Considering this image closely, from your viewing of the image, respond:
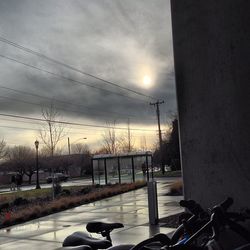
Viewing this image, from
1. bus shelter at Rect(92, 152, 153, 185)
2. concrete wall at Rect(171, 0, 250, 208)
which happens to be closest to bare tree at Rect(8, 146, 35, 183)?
bus shelter at Rect(92, 152, 153, 185)

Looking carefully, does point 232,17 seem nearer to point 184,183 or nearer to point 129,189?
point 184,183

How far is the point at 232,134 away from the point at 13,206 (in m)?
14.3

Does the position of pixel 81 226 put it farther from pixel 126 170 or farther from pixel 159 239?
pixel 126 170

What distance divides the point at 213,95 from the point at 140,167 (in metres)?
26.0

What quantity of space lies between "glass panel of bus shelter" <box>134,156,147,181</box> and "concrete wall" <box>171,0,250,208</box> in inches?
963

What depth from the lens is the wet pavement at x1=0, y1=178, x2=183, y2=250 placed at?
29.6 feet

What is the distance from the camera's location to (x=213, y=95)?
530 cm

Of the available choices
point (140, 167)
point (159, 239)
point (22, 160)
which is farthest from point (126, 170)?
point (22, 160)

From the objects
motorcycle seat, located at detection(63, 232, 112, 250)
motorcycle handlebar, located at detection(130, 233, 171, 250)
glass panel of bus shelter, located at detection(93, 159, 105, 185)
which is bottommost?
motorcycle seat, located at detection(63, 232, 112, 250)

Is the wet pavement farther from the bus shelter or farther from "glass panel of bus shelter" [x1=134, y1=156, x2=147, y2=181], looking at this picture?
"glass panel of bus shelter" [x1=134, y1=156, x2=147, y2=181]

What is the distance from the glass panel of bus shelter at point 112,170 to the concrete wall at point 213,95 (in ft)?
79.2

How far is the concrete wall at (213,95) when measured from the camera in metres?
5.06

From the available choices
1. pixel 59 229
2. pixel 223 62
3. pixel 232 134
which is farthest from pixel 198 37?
pixel 59 229

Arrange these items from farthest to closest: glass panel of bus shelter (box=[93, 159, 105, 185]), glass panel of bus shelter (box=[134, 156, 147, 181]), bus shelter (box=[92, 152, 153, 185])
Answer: glass panel of bus shelter (box=[134, 156, 147, 181]) → glass panel of bus shelter (box=[93, 159, 105, 185]) → bus shelter (box=[92, 152, 153, 185])
